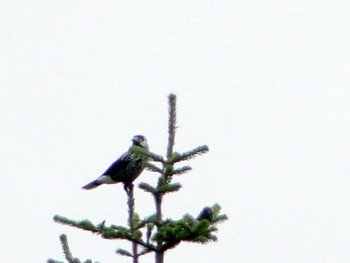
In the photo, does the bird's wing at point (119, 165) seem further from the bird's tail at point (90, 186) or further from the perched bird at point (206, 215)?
the perched bird at point (206, 215)

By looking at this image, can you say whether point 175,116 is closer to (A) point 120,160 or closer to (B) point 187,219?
(B) point 187,219

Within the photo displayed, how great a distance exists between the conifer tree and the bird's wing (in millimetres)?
6199

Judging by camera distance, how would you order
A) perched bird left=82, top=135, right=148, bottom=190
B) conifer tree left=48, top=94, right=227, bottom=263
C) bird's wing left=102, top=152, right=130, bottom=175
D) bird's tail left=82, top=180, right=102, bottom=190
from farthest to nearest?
bird's tail left=82, top=180, right=102, bottom=190 → bird's wing left=102, top=152, right=130, bottom=175 → perched bird left=82, top=135, right=148, bottom=190 → conifer tree left=48, top=94, right=227, bottom=263

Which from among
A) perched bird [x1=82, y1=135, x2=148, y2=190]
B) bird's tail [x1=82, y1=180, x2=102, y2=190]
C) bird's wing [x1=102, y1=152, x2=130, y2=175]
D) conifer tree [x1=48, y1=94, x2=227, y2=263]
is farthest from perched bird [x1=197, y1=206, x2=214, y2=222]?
bird's tail [x1=82, y1=180, x2=102, y2=190]

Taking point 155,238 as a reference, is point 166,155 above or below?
above

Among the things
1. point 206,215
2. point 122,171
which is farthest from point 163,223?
point 122,171

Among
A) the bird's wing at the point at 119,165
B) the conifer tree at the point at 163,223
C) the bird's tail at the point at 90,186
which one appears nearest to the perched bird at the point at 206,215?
the conifer tree at the point at 163,223

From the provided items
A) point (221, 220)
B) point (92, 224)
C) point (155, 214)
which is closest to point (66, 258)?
point (92, 224)

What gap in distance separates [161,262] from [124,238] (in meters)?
0.30

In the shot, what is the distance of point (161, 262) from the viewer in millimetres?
4273

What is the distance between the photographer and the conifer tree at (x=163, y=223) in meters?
4.23

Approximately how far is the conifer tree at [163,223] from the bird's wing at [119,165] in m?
6.20

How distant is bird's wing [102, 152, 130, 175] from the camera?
10844 mm

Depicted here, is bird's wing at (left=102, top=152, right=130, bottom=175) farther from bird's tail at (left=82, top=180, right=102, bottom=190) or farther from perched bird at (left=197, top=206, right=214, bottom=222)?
perched bird at (left=197, top=206, right=214, bottom=222)
